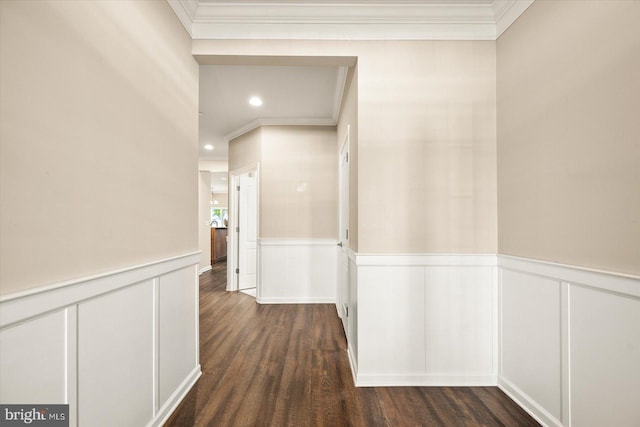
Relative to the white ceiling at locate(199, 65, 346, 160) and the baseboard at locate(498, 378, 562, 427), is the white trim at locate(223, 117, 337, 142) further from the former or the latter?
the baseboard at locate(498, 378, 562, 427)

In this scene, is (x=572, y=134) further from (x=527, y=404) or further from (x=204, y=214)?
(x=204, y=214)

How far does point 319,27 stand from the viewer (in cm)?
209

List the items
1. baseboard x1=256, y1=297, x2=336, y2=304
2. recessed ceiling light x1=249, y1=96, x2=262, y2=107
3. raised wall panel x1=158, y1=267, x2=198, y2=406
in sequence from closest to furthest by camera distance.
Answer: raised wall panel x1=158, y1=267, x2=198, y2=406, recessed ceiling light x1=249, y1=96, x2=262, y2=107, baseboard x1=256, y1=297, x2=336, y2=304

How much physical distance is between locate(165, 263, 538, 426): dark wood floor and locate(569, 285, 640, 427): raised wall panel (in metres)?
0.45

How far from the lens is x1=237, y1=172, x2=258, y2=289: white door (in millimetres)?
4875

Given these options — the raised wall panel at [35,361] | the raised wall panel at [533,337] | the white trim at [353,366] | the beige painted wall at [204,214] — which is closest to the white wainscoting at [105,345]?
the raised wall panel at [35,361]

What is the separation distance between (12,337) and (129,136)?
0.93 metres

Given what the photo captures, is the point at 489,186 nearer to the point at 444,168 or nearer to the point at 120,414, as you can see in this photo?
the point at 444,168

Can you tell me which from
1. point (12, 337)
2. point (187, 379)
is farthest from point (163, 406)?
point (12, 337)

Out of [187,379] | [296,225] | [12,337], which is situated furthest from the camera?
[296,225]

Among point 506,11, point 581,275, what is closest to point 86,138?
point 581,275

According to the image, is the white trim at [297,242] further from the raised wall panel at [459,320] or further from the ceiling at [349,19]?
the ceiling at [349,19]

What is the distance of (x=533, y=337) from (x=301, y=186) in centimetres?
308

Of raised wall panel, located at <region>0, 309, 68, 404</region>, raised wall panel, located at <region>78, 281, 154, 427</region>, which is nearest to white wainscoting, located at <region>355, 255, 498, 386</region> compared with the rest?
raised wall panel, located at <region>78, 281, 154, 427</region>
